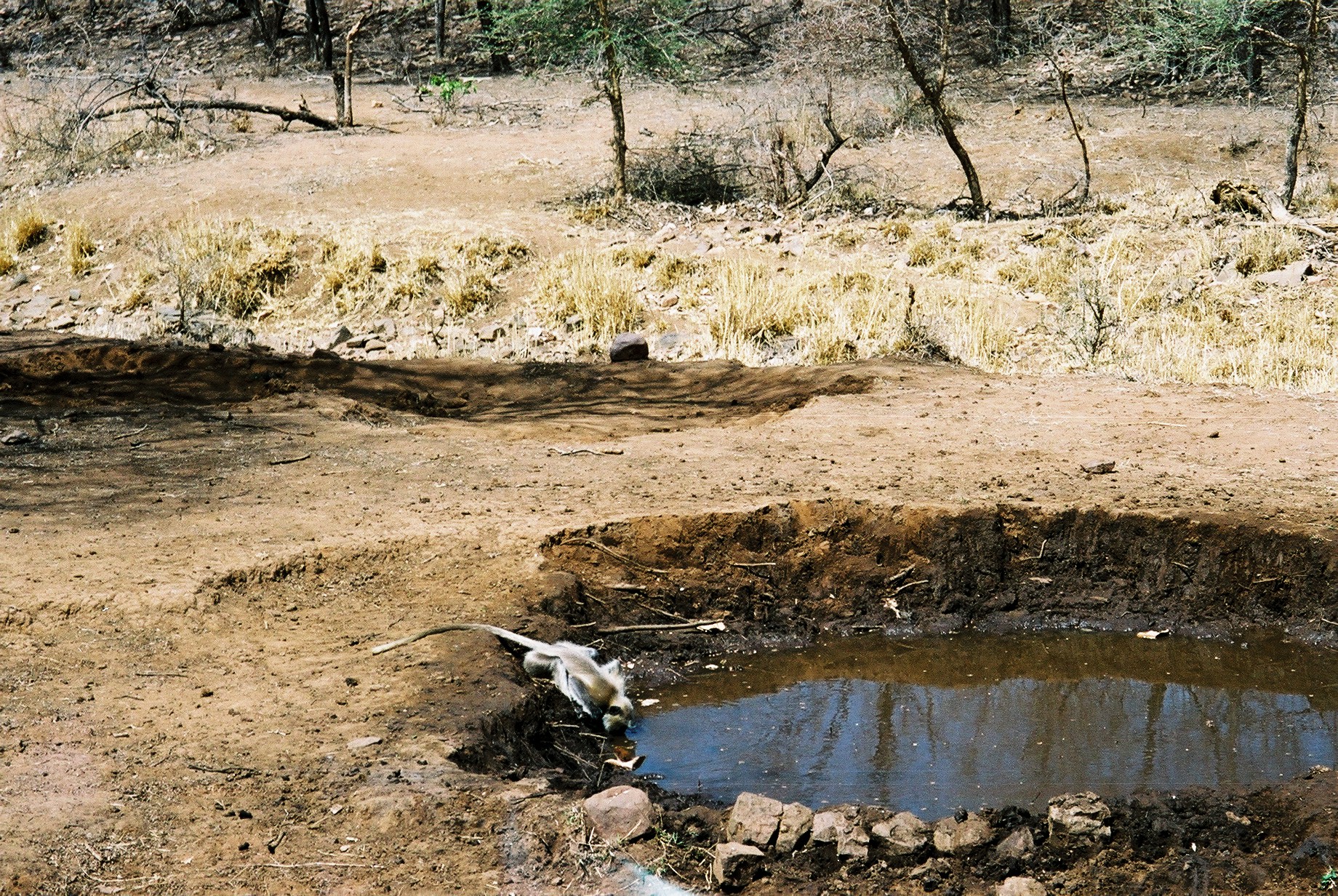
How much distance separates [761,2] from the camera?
22016mm

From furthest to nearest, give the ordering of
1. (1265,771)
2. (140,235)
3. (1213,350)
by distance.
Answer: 1. (140,235)
2. (1213,350)
3. (1265,771)

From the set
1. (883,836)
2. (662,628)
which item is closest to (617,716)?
(662,628)

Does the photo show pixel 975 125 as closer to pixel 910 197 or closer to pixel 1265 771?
pixel 910 197

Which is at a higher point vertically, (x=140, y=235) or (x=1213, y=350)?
(x=140, y=235)

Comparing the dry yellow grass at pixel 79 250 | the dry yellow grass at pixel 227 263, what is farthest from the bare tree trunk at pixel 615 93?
the dry yellow grass at pixel 79 250

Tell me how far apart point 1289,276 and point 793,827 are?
8.80m

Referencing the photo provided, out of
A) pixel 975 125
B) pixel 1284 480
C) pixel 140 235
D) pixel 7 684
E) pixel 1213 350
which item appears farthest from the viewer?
pixel 975 125

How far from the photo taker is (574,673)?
4.27 m

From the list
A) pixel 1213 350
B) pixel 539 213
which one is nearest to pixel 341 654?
pixel 1213 350

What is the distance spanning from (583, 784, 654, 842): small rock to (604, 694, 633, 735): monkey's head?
3.43 ft

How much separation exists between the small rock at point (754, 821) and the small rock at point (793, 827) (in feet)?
0.04

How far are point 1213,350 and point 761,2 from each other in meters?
15.5

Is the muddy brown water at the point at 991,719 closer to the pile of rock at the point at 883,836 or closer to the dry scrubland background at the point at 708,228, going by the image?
the pile of rock at the point at 883,836

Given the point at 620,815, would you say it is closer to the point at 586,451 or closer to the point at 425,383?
the point at 586,451
